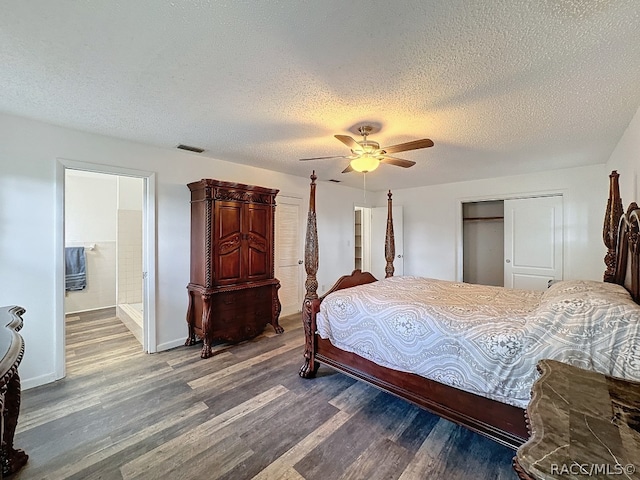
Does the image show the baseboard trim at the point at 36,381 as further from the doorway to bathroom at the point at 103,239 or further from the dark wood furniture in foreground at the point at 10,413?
the doorway to bathroom at the point at 103,239

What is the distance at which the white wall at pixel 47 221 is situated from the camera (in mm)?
2439

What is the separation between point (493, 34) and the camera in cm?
140

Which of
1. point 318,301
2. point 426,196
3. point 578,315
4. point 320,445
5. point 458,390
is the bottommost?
point 320,445

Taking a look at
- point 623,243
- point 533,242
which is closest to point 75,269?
point 623,243

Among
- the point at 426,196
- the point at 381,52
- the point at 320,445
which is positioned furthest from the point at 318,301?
the point at 426,196

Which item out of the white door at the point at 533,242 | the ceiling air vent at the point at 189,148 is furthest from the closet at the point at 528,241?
the ceiling air vent at the point at 189,148

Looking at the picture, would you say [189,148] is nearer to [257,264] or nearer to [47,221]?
[47,221]

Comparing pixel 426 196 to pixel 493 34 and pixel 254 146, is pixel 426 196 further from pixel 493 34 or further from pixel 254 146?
pixel 493 34

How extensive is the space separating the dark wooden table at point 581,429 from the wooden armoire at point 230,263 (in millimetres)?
3058

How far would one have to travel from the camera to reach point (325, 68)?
5.57ft

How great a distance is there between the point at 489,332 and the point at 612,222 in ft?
5.86

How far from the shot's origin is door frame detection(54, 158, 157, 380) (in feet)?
8.71

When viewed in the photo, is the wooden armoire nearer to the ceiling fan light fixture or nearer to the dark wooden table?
the ceiling fan light fixture

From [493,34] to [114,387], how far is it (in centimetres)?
383
